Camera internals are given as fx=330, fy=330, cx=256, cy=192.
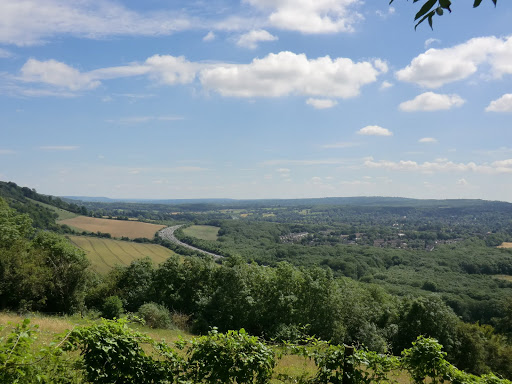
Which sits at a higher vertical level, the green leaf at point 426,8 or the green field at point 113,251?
the green leaf at point 426,8

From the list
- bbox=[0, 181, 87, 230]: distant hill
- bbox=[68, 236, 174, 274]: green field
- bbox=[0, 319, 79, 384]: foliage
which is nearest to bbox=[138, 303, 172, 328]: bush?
bbox=[0, 319, 79, 384]: foliage

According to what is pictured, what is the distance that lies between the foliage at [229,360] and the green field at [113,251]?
78.8 m

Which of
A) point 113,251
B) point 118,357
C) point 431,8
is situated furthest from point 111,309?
point 113,251

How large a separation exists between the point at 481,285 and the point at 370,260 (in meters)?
42.7

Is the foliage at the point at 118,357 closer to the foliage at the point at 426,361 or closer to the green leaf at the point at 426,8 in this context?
the foliage at the point at 426,361

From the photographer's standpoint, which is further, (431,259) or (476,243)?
(476,243)

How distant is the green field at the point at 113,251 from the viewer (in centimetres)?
8764

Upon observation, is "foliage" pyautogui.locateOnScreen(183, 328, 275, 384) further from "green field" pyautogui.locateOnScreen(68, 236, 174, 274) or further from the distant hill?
the distant hill

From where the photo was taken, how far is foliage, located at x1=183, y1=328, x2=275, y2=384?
7910mm

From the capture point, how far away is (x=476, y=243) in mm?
182750

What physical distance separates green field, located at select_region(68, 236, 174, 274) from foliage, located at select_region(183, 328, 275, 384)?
78.8 m

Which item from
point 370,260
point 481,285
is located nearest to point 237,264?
point 481,285

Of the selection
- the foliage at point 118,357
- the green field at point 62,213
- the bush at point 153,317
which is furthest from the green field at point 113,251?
the foliage at point 118,357

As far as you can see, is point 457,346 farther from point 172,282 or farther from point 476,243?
point 476,243
